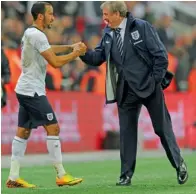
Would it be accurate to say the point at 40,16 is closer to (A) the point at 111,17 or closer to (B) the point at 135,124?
(A) the point at 111,17

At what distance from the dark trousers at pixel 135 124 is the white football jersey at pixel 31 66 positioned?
103 centimetres

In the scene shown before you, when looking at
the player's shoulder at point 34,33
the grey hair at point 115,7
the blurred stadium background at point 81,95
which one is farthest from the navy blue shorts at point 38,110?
the blurred stadium background at point 81,95

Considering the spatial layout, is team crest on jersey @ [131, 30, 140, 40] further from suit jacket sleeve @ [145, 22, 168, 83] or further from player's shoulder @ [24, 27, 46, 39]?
player's shoulder @ [24, 27, 46, 39]

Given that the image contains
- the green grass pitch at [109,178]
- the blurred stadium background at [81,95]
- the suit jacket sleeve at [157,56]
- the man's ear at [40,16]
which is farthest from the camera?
the blurred stadium background at [81,95]

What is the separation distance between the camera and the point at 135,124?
33.8 ft

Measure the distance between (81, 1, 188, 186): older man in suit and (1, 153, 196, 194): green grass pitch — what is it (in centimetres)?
46

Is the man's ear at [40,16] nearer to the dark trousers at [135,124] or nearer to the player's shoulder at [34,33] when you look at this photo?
the player's shoulder at [34,33]

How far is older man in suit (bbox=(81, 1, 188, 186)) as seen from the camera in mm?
9906

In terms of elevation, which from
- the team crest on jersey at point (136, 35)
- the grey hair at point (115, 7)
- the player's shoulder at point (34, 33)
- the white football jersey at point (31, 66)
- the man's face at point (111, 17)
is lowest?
the white football jersey at point (31, 66)

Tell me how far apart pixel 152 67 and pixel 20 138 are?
189 cm

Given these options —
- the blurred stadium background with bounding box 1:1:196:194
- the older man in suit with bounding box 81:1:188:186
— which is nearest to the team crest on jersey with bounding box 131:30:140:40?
the older man in suit with bounding box 81:1:188:186

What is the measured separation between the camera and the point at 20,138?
10422 mm

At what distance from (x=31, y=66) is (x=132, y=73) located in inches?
48.1

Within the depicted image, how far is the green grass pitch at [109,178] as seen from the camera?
9516 millimetres
